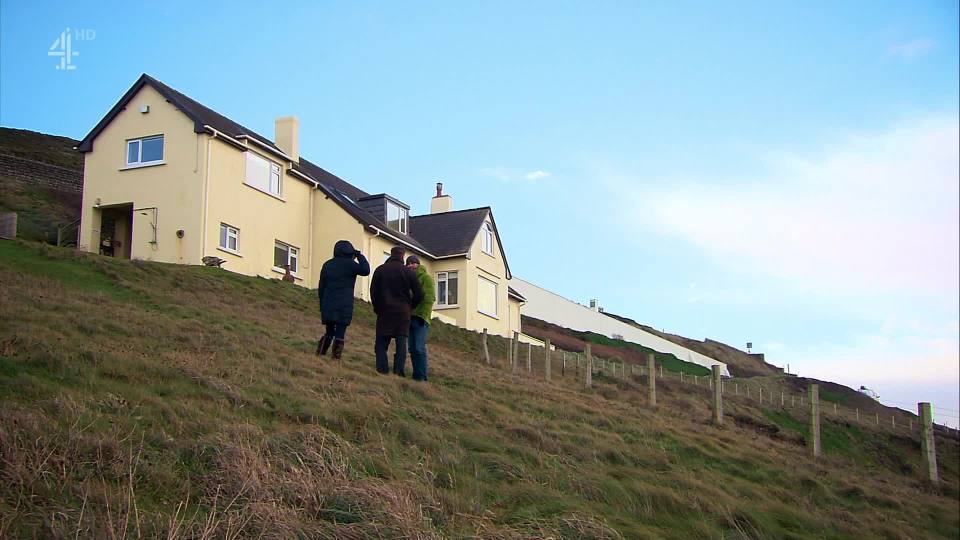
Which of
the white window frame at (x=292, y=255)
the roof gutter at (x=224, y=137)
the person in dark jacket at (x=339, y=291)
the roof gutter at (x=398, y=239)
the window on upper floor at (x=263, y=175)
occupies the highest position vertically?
the roof gutter at (x=224, y=137)

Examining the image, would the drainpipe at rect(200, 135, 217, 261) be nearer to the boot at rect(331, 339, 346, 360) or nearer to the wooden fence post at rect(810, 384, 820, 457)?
the boot at rect(331, 339, 346, 360)

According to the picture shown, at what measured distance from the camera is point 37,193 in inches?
1526

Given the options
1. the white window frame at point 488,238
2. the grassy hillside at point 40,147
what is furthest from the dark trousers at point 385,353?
the grassy hillside at point 40,147

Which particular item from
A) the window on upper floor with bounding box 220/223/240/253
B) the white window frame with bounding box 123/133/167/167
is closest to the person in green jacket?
the window on upper floor with bounding box 220/223/240/253

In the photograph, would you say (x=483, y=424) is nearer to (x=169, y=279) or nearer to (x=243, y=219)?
(x=169, y=279)

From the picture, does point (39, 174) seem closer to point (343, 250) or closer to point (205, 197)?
point (205, 197)

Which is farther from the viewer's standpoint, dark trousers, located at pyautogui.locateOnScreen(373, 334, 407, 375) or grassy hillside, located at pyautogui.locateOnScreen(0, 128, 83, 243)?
grassy hillside, located at pyautogui.locateOnScreen(0, 128, 83, 243)

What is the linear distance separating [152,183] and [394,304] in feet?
63.7

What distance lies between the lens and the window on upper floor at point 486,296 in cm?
4003

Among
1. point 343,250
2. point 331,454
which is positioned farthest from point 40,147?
point 331,454

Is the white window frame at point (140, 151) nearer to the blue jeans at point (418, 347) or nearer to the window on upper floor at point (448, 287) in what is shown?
the window on upper floor at point (448, 287)

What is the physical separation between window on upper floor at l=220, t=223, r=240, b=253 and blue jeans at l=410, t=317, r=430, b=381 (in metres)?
17.5

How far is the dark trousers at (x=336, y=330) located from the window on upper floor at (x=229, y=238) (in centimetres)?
1665

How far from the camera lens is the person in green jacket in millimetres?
13781
